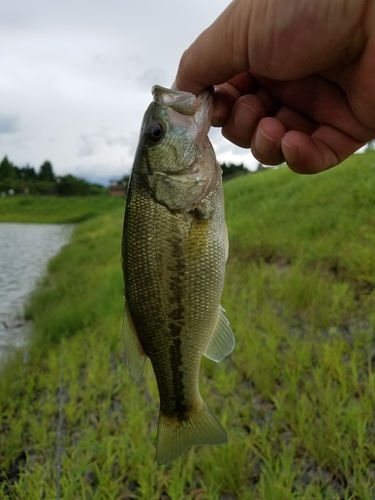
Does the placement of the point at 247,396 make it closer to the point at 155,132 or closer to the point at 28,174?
the point at 155,132

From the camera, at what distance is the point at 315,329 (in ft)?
15.7

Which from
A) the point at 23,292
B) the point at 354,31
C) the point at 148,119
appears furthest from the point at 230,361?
the point at 23,292

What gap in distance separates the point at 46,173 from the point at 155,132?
7544cm

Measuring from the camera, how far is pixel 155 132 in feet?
6.66

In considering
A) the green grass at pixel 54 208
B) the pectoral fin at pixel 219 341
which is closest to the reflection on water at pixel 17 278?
the pectoral fin at pixel 219 341

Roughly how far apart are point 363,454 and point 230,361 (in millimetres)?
1785

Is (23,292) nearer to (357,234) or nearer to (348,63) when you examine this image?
(357,234)

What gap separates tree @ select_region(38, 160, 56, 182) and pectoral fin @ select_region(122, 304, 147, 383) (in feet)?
236

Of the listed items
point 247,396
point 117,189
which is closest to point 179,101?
point 247,396

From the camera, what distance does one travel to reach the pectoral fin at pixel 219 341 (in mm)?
2021

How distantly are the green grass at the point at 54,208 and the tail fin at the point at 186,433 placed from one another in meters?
37.6

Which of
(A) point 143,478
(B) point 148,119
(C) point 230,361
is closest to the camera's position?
(B) point 148,119

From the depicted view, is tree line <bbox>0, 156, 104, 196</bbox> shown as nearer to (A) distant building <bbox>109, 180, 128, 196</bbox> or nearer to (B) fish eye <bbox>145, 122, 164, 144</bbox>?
(A) distant building <bbox>109, 180, 128, 196</bbox>

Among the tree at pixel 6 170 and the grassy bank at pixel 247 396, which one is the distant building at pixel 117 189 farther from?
the grassy bank at pixel 247 396
